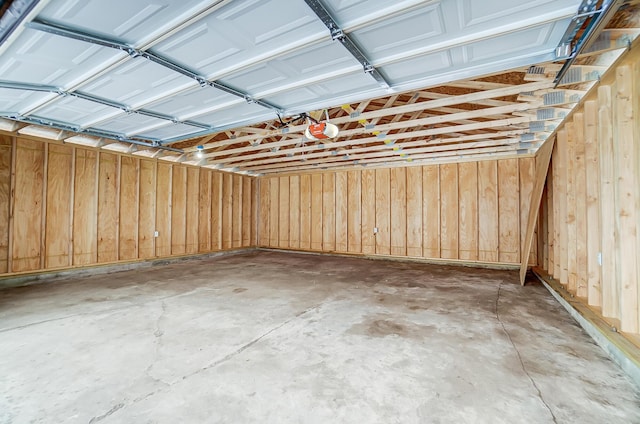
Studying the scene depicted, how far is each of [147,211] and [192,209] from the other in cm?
118

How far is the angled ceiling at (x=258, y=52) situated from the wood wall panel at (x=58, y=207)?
6.12ft

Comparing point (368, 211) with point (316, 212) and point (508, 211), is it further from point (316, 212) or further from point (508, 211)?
point (508, 211)

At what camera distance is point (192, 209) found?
7586 millimetres

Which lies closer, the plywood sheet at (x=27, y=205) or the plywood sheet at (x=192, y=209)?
the plywood sheet at (x=27, y=205)

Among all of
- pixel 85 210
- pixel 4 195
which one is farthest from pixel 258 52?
pixel 85 210

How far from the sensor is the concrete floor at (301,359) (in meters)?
1.67

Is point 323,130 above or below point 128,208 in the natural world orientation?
above

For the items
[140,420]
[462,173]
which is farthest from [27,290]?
[462,173]

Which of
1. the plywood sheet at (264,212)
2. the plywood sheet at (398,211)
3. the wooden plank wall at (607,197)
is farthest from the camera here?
the plywood sheet at (264,212)

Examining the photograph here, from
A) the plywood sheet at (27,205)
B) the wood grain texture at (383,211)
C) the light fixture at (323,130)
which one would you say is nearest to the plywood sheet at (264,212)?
the wood grain texture at (383,211)

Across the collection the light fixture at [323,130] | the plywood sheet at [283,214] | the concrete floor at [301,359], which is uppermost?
the light fixture at [323,130]

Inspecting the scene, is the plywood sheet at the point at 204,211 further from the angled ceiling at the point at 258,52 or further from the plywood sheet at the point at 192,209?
the angled ceiling at the point at 258,52

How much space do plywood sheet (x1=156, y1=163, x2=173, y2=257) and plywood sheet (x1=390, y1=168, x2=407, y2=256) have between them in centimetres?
577

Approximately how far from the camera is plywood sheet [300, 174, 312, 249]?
881 cm
